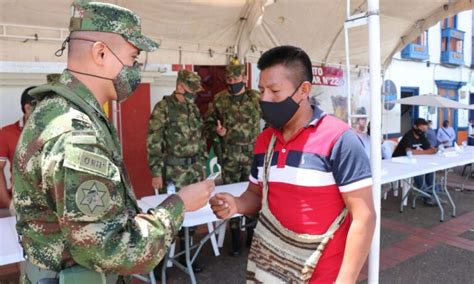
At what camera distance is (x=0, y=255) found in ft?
6.81

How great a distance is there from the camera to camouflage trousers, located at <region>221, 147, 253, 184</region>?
13.9 feet

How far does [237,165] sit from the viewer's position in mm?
4215

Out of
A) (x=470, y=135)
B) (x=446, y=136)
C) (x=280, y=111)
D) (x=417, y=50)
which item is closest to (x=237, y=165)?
(x=280, y=111)

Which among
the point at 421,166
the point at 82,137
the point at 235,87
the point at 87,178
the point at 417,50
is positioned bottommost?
the point at 421,166

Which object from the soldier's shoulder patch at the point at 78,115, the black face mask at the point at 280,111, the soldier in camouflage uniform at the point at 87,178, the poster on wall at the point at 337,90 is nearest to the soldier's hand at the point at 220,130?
the black face mask at the point at 280,111

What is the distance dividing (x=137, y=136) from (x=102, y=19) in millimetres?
4127

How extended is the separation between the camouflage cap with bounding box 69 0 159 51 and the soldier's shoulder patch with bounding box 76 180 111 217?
19.4 inches

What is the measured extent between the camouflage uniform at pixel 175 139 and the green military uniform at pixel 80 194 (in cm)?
252

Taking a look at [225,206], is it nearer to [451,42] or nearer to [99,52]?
[99,52]

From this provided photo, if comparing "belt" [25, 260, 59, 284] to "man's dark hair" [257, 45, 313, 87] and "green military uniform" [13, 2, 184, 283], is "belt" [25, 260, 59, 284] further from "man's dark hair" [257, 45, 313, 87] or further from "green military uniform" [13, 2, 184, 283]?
"man's dark hair" [257, 45, 313, 87]

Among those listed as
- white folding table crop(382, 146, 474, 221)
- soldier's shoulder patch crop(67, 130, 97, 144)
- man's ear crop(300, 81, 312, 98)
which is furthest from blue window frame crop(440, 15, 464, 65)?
soldier's shoulder patch crop(67, 130, 97, 144)

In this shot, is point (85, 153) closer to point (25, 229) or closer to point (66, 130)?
point (66, 130)

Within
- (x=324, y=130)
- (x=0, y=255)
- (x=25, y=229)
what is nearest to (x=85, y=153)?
(x=25, y=229)

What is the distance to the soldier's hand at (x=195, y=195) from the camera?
127 cm
